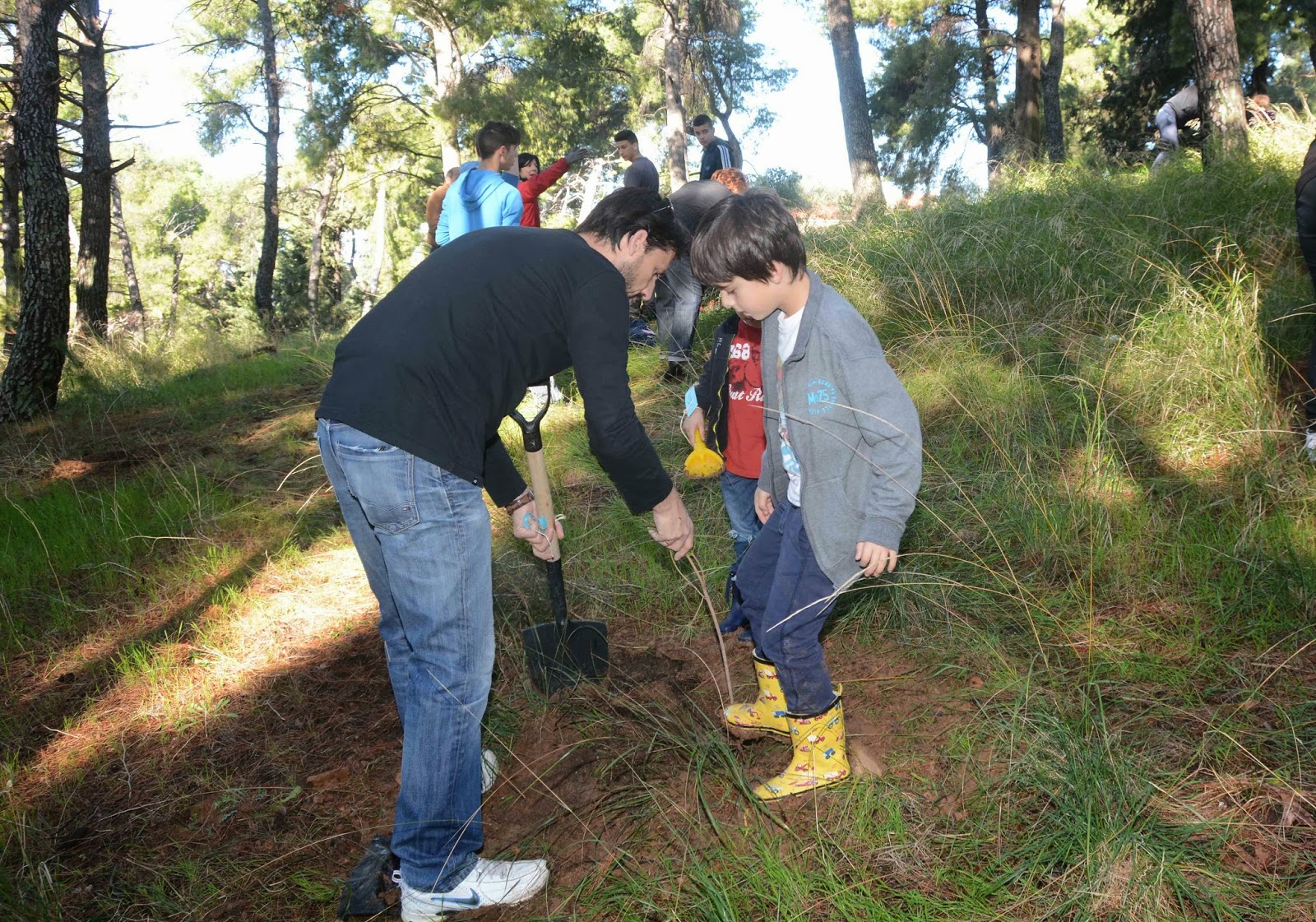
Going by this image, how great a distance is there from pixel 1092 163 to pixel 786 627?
8095 mm

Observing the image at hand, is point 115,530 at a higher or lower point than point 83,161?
lower

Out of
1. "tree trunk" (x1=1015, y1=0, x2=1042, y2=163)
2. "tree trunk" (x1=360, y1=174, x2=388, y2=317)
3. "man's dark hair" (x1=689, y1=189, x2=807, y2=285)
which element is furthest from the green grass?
"tree trunk" (x1=360, y1=174, x2=388, y2=317)

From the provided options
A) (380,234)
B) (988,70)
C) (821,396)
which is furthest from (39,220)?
(380,234)

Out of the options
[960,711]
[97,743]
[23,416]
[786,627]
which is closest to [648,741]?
[786,627]

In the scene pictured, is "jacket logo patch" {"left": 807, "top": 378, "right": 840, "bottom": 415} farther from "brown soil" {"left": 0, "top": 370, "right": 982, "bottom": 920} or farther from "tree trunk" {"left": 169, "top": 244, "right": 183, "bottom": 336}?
"tree trunk" {"left": 169, "top": 244, "right": 183, "bottom": 336}

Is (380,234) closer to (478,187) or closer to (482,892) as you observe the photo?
(478,187)

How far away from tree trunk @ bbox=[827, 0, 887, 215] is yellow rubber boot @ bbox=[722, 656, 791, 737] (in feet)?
30.8

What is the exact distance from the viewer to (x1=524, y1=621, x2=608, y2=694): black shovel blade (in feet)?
10.0

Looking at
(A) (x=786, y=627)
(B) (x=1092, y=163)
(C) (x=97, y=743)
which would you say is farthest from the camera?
(B) (x=1092, y=163)

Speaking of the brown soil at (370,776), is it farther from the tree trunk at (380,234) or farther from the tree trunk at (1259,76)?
the tree trunk at (380,234)

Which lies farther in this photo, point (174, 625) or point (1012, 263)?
point (1012, 263)

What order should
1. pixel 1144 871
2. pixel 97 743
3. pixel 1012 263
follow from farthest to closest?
pixel 1012 263 < pixel 97 743 < pixel 1144 871

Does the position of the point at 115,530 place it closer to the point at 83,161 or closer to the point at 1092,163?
the point at 83,161

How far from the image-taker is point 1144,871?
1.82 metres
